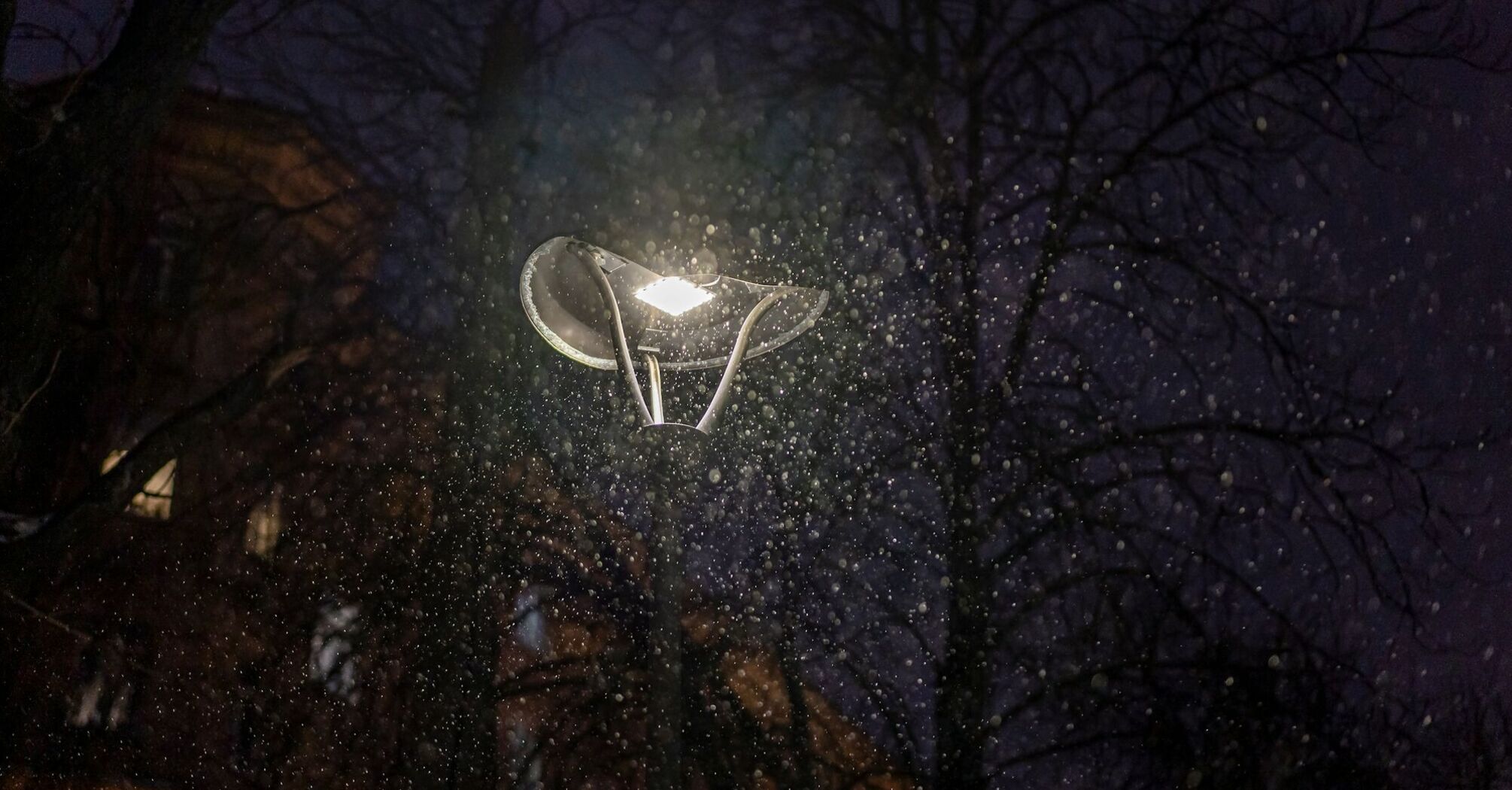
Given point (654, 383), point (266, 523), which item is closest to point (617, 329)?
point (654, 383)

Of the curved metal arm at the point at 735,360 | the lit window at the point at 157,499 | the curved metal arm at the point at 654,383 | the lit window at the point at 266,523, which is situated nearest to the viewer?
the curved metal arm at the point at 735,360

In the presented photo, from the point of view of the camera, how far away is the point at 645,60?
330 inches

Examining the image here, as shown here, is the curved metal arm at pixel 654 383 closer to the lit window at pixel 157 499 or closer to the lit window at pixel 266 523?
the lit window at pixel 266 523

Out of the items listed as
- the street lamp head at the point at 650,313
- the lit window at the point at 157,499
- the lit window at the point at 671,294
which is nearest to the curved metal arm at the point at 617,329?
the street lamp head at the point at 650,313

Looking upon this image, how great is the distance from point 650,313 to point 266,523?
375 inches

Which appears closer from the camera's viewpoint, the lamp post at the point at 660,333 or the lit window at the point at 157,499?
the lamp post at the point at 660,333

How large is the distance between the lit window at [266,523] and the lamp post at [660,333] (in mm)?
7783

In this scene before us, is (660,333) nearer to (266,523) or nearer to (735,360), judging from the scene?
(735,360)

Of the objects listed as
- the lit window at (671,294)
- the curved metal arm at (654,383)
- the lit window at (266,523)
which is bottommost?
the curved metal arm at (654,383)

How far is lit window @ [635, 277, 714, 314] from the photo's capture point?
12.6ft

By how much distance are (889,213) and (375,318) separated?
446 centimetres

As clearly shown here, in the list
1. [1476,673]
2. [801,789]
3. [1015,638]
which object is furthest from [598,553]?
[1476,673]

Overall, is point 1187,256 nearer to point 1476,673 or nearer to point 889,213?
point 889,213

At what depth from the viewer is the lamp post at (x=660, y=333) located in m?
3.77
